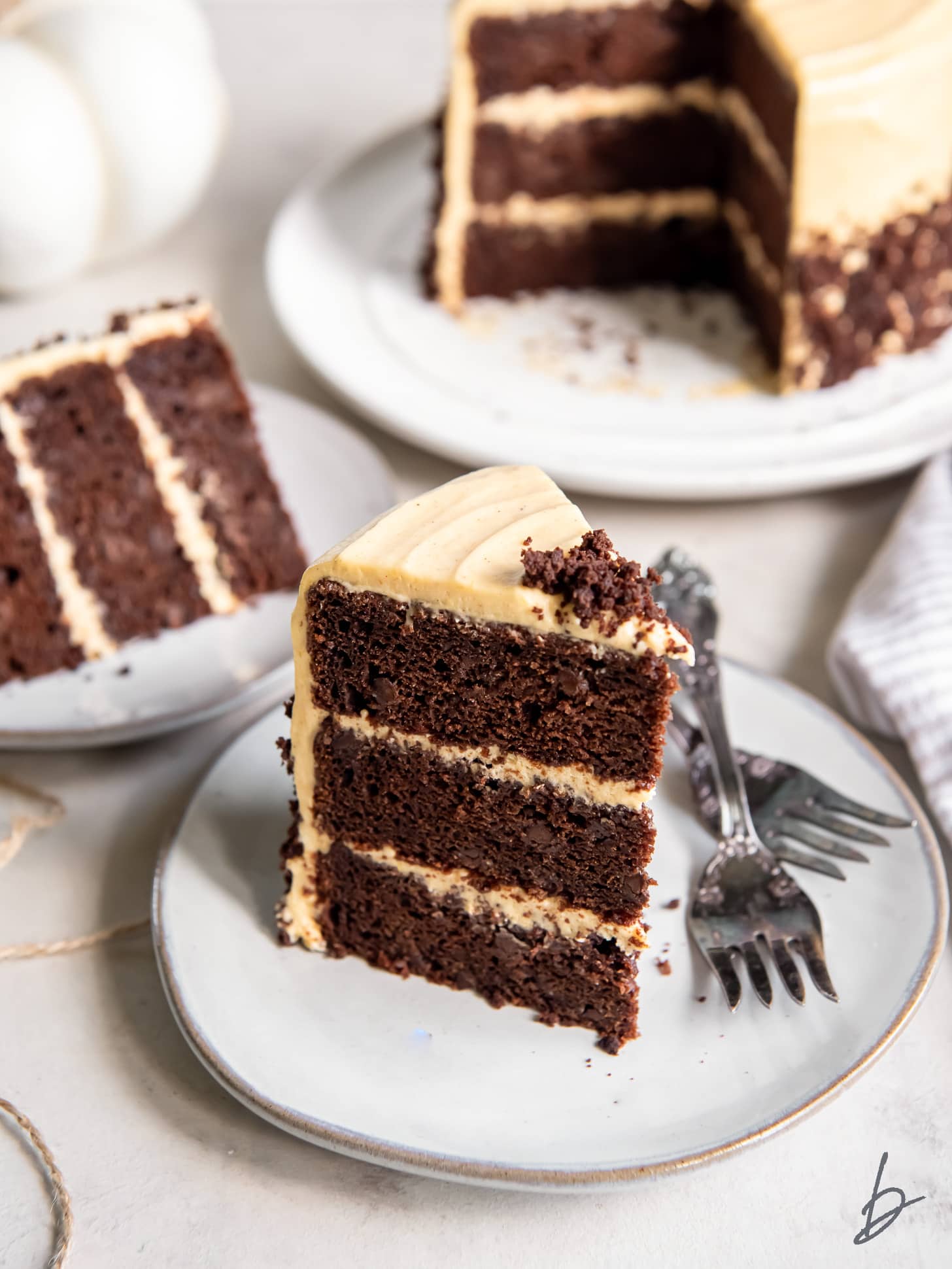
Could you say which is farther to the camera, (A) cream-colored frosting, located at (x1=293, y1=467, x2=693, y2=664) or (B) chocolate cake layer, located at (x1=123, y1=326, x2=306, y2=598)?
(B) chocolate cake layer, located at (x1=123, y1=326, x2=306, y2=598)

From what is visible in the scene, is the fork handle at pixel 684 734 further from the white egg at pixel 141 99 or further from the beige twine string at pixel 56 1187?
the white egg at pixel 141 99

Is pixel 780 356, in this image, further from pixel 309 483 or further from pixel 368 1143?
pixel 368 1143

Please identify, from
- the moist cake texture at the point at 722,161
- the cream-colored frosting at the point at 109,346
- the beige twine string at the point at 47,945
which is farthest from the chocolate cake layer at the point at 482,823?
the moist cake texture at the point at 722,161

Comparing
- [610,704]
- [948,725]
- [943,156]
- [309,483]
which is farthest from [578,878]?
[943,156]

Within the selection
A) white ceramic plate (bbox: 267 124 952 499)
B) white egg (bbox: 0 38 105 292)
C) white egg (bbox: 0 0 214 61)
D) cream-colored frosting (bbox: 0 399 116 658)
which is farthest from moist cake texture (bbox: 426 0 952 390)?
cream-colored frosting (bbox: 0 399 116 658)

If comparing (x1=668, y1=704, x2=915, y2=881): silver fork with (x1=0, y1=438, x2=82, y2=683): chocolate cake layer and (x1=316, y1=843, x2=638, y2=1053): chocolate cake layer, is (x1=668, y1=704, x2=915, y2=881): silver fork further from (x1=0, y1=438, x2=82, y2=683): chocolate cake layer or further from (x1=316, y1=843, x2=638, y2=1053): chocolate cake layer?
(x1=0, y1=438, x2=82, y2=683): chocolate cake layer
